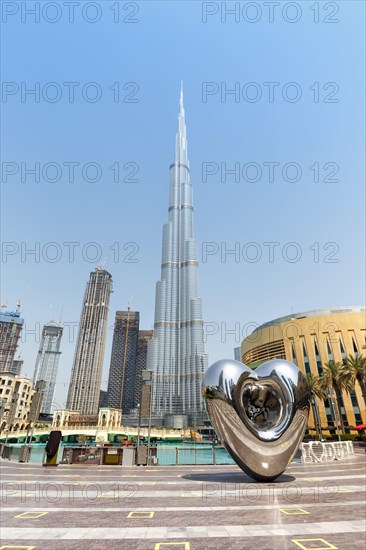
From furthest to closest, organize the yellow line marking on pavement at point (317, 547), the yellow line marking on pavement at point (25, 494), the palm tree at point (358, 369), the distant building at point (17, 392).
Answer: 1. the distant building at point (17, 392)
2. the palm tree at point (358, 369)
3. the yellow line marking on pavement at point (25, 494)
4. the yellow line marking on pavement at point (317, 547)

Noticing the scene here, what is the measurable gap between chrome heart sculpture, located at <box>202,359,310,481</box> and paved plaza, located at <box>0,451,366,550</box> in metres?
1.06

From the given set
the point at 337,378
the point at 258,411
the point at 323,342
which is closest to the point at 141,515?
the point at 258,411

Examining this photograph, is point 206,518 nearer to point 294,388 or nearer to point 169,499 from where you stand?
point 169,499

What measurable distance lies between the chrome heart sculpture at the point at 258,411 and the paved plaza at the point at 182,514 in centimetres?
106

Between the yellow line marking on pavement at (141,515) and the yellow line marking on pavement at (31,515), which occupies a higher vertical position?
the yellow line marking on pavement at (141,515)

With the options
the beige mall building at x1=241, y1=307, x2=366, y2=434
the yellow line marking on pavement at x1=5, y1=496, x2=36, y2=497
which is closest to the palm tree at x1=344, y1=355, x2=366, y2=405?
the beige mall building at x1=241, y1=307, x2=366, y2=434

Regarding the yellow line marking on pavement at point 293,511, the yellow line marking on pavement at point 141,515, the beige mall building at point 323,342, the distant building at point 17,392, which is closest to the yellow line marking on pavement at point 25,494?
the yellow line marking on pavement at point 141,515

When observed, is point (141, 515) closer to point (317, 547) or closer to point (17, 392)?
point (317, 547)

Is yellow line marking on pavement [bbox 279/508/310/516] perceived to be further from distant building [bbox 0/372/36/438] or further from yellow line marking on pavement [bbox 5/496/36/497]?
distant building [bbox 0/372/36/438]

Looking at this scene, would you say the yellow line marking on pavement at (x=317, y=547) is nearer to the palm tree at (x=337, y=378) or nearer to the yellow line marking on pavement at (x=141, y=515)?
the yellow line marking on pavement at (x=141, y=515)

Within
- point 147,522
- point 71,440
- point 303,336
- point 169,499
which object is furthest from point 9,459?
point 71,440

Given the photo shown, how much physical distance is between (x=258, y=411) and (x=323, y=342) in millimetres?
66401

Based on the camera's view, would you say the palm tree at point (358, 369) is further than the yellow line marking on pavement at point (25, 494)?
Yes

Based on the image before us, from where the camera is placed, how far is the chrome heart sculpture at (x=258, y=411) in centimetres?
1304
